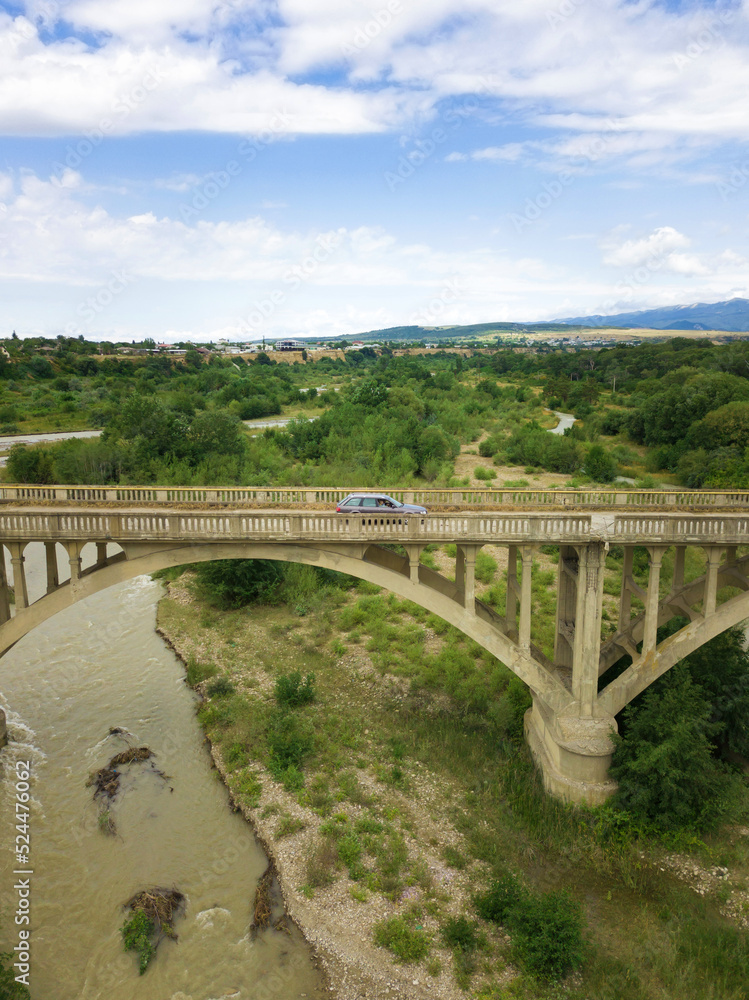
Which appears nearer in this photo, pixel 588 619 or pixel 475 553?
pixel 475 553

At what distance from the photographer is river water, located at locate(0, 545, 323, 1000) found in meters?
12.5

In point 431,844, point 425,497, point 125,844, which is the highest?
point 425,497

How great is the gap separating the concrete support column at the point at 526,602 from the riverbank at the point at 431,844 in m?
4.12

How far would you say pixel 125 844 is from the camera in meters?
15.9

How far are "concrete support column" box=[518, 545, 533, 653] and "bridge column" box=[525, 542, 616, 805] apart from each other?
117 cm

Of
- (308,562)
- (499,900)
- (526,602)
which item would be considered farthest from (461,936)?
(308,562)

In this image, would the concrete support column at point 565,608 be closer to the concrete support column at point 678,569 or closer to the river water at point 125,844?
the concrete support column at point 678,569

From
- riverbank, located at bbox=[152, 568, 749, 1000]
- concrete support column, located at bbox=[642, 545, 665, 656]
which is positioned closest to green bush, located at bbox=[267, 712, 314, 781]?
riverbank, located at bbox=[152, 568, 749, 1000]

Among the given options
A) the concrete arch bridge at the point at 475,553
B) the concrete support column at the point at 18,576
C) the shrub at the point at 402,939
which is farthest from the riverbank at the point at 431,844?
the concrete support column at the point at 18,576

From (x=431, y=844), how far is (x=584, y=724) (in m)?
4.78

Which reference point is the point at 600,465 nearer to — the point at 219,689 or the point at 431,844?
the point at 219,689

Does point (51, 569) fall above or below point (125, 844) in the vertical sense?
above

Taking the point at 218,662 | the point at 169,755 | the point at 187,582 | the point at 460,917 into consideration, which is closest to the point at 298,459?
the point at 187,582

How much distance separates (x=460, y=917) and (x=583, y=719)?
18.8 feet
